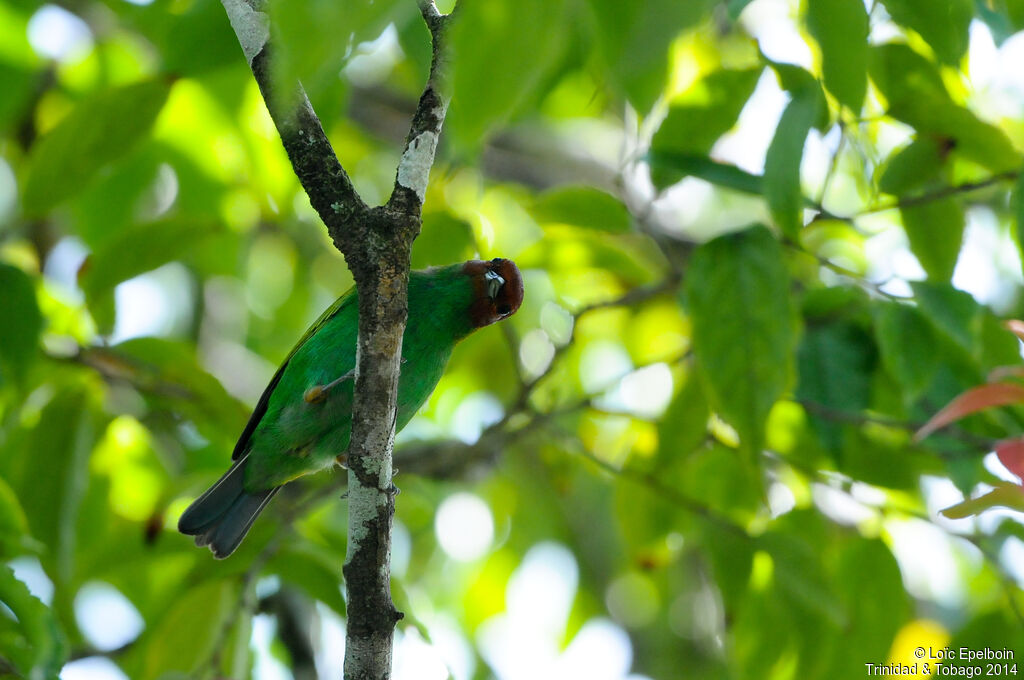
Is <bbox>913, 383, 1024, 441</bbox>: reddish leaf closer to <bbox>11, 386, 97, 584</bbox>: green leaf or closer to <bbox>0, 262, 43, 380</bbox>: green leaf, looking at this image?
<bbox>0, 262, 43, 380</bbox>: green leaf

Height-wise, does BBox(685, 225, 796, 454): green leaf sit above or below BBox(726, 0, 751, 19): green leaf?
below

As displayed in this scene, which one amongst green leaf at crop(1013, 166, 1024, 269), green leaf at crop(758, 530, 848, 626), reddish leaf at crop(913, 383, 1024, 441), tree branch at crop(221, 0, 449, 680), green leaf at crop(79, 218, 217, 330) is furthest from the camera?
green leaf at crop(79, 218, 217, 330)

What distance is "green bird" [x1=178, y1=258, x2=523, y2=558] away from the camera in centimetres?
352

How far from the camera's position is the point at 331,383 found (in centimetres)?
348

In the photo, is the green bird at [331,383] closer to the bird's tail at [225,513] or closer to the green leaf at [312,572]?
the bird's tail at [225,513]

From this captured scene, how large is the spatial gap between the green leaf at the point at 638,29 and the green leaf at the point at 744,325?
122 cm

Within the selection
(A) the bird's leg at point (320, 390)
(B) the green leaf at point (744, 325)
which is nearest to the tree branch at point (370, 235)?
(B) the green leaf at point (744, 325)

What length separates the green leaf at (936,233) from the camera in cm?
301

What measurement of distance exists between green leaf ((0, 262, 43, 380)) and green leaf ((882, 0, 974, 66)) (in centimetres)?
257

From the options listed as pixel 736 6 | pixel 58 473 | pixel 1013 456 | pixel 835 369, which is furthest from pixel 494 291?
pixel 1013 456

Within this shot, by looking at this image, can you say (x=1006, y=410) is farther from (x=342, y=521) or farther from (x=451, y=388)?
(x=342, y=521)

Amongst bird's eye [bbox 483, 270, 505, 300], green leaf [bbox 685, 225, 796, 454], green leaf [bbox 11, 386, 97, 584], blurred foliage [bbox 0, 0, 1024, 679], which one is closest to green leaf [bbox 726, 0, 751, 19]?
blurred foliage [bbox 0, 0, 1024, 679]

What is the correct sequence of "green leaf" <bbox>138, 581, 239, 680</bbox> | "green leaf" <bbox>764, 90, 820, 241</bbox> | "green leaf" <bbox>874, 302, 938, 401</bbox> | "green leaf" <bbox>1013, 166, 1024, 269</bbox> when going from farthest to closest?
"green leaf" <bbox>138, 581, 239, 680</bbox>, "green leaf" <bbox>874, 302, 938, 401</bbox>, "green leaf" <bbox>764, 90, 820, 241</bbox>, "green leaf" <bbox>1013, 166, 1024, 269</bbox>

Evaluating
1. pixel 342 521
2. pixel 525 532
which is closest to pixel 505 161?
pixel 525 532
